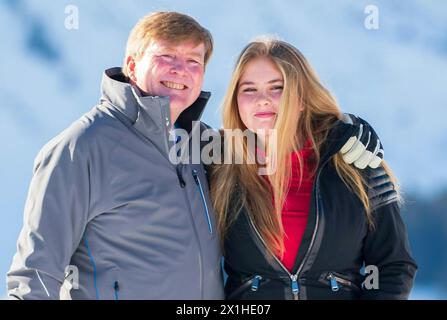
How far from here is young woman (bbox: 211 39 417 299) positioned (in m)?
3.32

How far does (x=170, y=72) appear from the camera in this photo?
11.0ft

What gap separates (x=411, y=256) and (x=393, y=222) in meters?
0.19

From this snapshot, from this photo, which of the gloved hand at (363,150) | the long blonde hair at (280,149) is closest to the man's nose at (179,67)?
the long blonde hair at (280,149)

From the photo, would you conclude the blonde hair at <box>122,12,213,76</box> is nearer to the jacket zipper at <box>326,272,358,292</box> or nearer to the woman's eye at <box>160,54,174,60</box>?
the woman's eye at <box>160,54,174,60</box>

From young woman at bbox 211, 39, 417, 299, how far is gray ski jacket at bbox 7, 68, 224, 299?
192 mm

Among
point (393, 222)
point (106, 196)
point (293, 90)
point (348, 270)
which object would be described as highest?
point (293, 90)

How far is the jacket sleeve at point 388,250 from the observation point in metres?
3.34

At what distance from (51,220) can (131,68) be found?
A: 2.98ft

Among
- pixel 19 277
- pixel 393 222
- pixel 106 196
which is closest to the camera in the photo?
pixel 19 277

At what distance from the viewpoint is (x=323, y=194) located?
11.1ft

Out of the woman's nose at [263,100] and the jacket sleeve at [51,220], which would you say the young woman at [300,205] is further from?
the jacket sleeve at [51,220]

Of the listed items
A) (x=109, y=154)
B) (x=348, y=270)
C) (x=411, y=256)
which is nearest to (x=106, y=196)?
(x=109, y=154)
